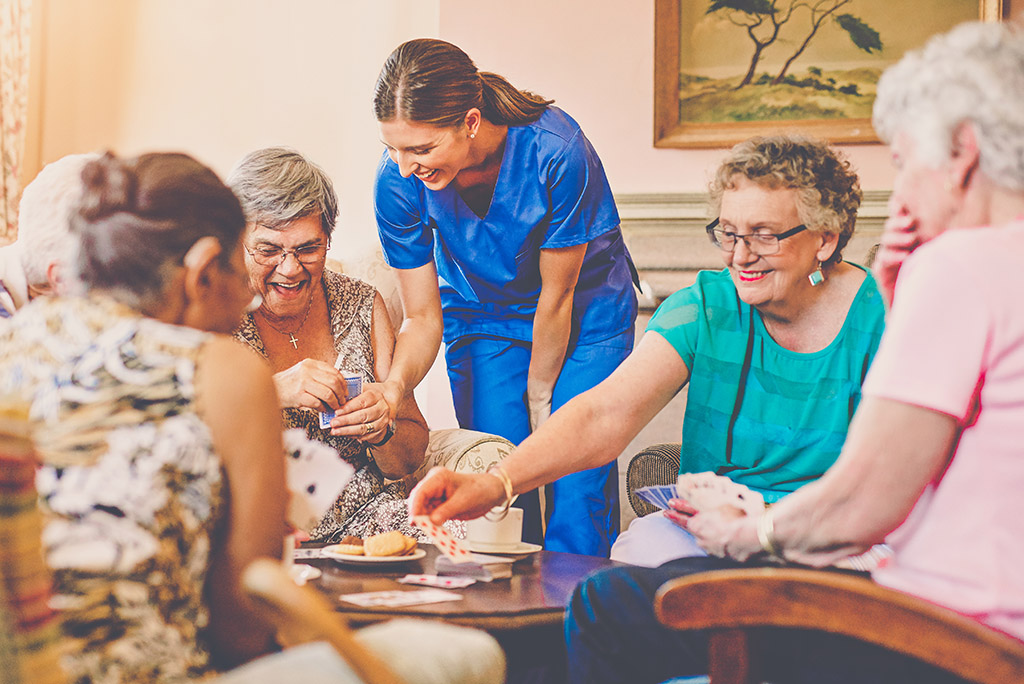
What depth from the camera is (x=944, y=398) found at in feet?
2.93

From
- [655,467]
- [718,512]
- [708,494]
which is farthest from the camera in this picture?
[655,467]

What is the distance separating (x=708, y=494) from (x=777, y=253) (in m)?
0.54

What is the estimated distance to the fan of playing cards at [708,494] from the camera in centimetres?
150

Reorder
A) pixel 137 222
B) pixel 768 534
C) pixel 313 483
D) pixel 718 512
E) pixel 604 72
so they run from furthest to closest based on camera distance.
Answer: pixel 604 72 → pixel 718 512 → pixel 313 483 → pixel 768 534 → pixel 137 222

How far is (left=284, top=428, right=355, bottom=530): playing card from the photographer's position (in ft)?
3.85

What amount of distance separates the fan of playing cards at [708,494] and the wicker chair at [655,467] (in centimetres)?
85

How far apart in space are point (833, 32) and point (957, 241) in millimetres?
2733

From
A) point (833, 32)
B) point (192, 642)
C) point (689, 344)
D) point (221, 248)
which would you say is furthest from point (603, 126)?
point (192, 642)

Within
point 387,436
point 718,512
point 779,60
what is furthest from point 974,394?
point 779,60

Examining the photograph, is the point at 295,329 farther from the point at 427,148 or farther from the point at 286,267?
the point at 427,148

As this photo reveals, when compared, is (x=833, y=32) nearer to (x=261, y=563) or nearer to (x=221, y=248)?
(x=221, y=248)

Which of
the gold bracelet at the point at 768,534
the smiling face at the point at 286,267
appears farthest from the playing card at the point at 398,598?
the smiling face at the point at 286,267

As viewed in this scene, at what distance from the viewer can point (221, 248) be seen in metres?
1.03

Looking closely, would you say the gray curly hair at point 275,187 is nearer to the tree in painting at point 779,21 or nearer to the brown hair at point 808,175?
the brown hair at point 808,175
